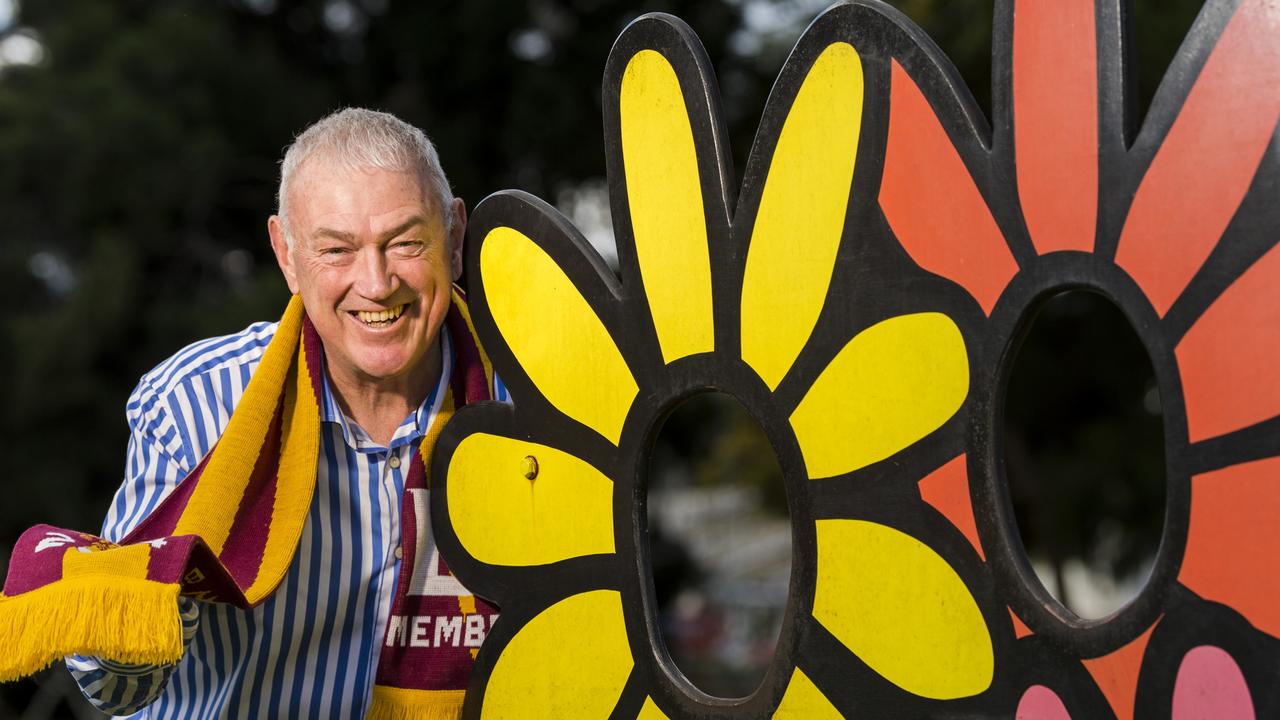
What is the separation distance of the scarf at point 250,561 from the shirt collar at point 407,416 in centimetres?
2

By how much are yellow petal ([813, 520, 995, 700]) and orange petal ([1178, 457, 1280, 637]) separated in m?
0.29

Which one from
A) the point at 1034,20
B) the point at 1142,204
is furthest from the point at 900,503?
the point at 1034,20

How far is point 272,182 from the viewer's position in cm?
746

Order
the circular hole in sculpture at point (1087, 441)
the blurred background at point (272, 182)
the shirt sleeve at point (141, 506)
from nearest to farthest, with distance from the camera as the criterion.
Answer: the shirt sleeve at point (141, 506) → the blurred background at point (272, 182) → the circular hole in sculpture at point (1087, 441)

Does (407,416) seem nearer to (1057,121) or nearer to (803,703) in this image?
(803,703)

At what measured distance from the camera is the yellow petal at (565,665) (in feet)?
6.59

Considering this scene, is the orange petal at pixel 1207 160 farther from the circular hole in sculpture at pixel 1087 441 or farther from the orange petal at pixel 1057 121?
the circular hole in sculpture at pixel 1087 441

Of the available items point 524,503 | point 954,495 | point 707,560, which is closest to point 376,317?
point 524,503

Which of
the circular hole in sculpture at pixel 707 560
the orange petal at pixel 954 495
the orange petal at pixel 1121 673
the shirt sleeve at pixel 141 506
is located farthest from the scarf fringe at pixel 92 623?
the circular hole in sculpture at pixel 707 560

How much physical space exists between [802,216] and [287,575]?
3.02 ft

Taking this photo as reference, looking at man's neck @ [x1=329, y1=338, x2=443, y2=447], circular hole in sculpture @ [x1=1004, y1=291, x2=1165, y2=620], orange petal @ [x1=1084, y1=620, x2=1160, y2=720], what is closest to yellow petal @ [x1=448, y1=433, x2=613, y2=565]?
man's neck @ [x1=329, y1=338, x2=443, y2=447]

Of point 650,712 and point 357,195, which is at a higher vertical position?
point 357,195

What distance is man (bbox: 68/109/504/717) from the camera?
2.03 m

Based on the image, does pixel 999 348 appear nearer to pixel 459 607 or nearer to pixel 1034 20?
pixel 1034 20
